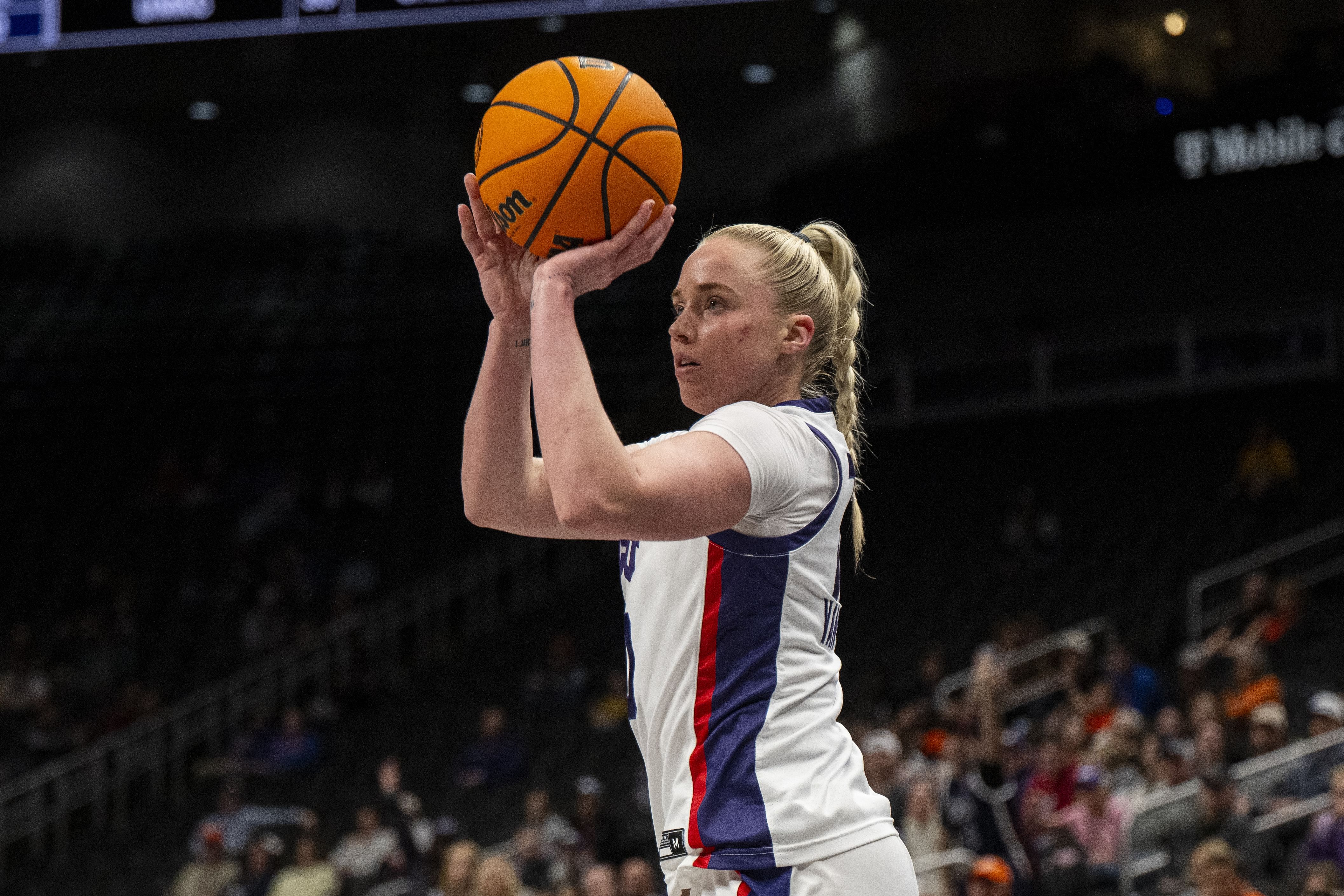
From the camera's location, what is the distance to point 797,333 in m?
2.46

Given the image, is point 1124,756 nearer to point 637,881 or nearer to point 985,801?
point 985,801

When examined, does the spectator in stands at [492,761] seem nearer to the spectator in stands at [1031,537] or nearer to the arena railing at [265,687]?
the arena railing at [265,687]

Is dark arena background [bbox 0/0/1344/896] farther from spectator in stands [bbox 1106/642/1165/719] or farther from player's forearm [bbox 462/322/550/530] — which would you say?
player's forearm [bbox 462/322/550/530]

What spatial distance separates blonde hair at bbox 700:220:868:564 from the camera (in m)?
2.44

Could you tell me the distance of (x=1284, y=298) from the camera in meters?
15.1

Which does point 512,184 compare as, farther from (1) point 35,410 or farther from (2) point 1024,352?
(1) point 35,410

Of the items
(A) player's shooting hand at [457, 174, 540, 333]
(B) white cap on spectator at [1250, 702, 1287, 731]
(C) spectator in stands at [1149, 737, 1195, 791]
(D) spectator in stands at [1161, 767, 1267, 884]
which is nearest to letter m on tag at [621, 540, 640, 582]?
(A) player's shooting hand at [457, 174, 540, 333]

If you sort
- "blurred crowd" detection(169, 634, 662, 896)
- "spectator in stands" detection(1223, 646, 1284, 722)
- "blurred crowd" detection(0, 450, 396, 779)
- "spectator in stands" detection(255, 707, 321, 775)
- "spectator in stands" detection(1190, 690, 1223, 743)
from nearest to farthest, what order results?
"spectator in stands" detection(1190, 690, 1223, 743) < "spectator in stands" detection(1223, 646, 1284, 722) < "blurred crowd" detection(169, 634, 662, 896) < "spectator in stands" detection(255, 707, 321, 775) < "blurred crowd" detection(0, 450, 396, 779)

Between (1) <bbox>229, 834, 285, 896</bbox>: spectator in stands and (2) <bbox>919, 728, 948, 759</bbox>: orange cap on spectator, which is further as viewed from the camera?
(1) <bbox>229, 834, 285, 896</bbox>: spectator in stands

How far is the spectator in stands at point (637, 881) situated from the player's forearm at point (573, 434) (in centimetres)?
583

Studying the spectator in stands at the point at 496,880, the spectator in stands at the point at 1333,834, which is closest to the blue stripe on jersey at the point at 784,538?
the spectator in stands at the point at 1333,834

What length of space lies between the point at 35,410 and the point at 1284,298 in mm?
12894

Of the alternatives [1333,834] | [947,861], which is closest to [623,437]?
[947,861]

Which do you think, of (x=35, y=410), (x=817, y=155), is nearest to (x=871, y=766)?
(x=817, y=155)
